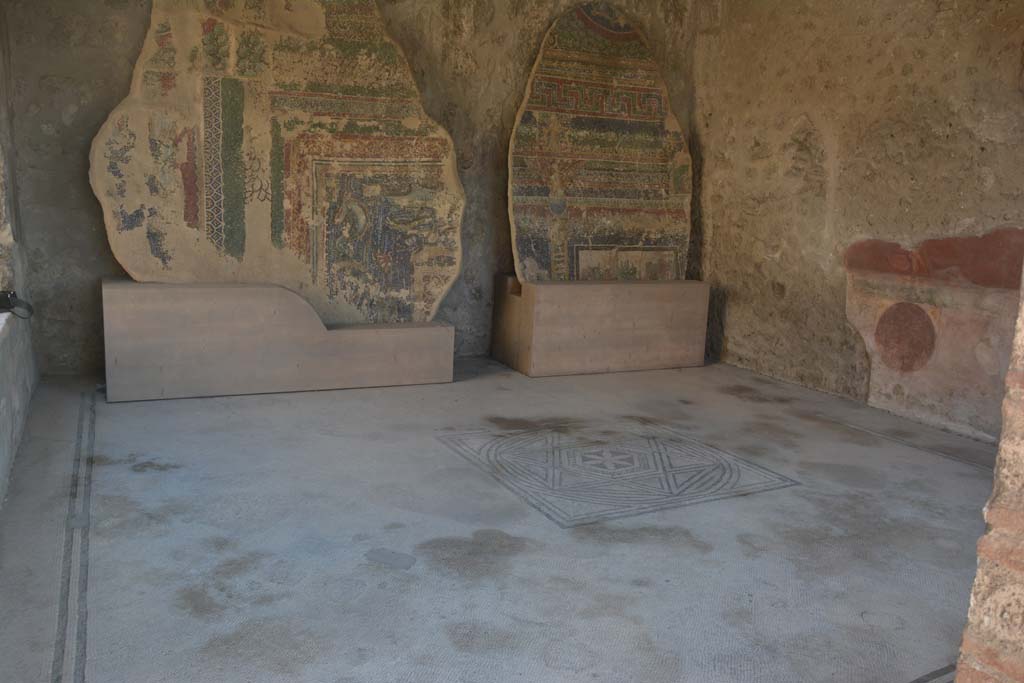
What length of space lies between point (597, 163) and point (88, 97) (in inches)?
106

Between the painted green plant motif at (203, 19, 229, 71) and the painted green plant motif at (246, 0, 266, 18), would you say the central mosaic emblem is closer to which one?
the painted green plant motif at (203, 19, 229, 71)

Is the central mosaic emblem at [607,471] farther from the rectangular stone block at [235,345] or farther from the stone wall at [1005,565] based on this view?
the stone wall at [1005,565]

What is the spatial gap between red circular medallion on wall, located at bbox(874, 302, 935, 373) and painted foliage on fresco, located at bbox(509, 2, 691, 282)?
139cm

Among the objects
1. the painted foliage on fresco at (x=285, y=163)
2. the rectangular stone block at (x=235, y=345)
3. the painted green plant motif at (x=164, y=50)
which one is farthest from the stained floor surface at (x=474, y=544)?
the painted green plant motif at (x=164, y=50)

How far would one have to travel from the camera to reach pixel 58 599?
1.95 metres

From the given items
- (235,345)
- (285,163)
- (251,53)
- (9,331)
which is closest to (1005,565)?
(9,331)

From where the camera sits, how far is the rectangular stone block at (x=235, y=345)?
364cm

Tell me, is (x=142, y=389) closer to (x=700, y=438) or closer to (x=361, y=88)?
(x=361, y=88)

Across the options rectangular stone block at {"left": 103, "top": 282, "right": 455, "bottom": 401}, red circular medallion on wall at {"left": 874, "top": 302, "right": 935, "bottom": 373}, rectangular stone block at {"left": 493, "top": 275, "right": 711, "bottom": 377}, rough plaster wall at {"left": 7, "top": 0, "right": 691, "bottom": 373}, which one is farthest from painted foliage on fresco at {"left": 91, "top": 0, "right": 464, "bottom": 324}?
red circular medallion on wall at {"left": 874, "top": 302, "right": 935, "bottom": 373}

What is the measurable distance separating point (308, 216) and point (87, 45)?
1272 millimetres

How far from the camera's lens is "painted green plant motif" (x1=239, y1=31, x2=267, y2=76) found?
3.92m

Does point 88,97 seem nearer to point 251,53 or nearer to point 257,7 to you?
point 251,53

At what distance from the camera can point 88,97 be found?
3945 mm

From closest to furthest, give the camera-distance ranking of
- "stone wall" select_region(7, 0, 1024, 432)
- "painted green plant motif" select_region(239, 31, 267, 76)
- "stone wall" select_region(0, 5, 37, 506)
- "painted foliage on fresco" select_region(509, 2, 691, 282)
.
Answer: "stone wall" select_region(0, 5, 37, 506)
"stone wall" select_region(7, 0, 1024, 432)
"painted green plant motif" select_region(239, 31, 267, 76)
"painted foliage on fresco" select_region(509, 2, 691, 282)
